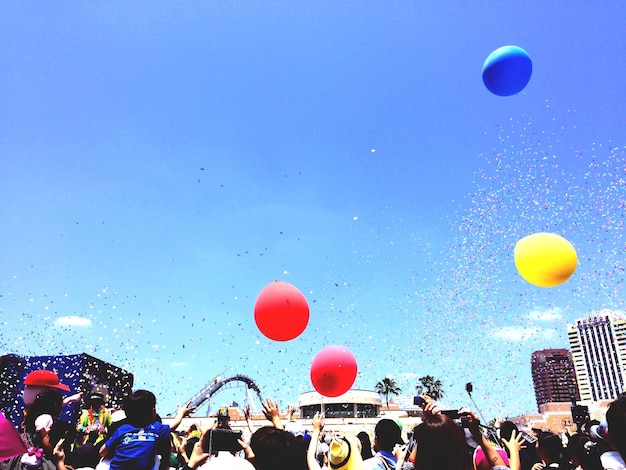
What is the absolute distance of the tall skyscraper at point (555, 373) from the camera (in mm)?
153000

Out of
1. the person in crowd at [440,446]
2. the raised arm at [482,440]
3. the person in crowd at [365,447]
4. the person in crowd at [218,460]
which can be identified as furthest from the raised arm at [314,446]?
the person in crowd at [365,447]

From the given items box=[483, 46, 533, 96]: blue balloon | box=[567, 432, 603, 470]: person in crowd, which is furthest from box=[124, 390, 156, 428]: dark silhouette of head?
box=[483, 46, 533, 96]: blue balloon

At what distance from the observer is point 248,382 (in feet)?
205

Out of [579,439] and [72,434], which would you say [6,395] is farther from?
[579,439]

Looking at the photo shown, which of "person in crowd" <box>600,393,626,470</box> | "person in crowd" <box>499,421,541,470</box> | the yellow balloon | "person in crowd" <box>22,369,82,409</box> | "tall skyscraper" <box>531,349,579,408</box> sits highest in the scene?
"tall skyscraper" <box>531,349,579,408</box>

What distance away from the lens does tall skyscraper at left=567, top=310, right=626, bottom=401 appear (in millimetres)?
159750

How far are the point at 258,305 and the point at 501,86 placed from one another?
5.28 metres

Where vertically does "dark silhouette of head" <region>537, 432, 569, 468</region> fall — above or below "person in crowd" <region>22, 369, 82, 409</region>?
below

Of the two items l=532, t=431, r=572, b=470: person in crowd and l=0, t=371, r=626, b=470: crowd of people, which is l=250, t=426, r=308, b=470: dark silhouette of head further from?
l=532, t=431, r=572, b=470: person in crowd

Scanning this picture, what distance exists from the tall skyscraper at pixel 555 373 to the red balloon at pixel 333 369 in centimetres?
15641

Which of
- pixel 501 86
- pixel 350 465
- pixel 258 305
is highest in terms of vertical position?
pixel 501 86

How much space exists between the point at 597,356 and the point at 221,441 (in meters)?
196

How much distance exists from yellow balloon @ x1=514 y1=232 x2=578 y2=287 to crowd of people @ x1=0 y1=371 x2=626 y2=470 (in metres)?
2.99

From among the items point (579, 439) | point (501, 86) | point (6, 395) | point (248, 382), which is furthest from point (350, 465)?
point (248, 382)
